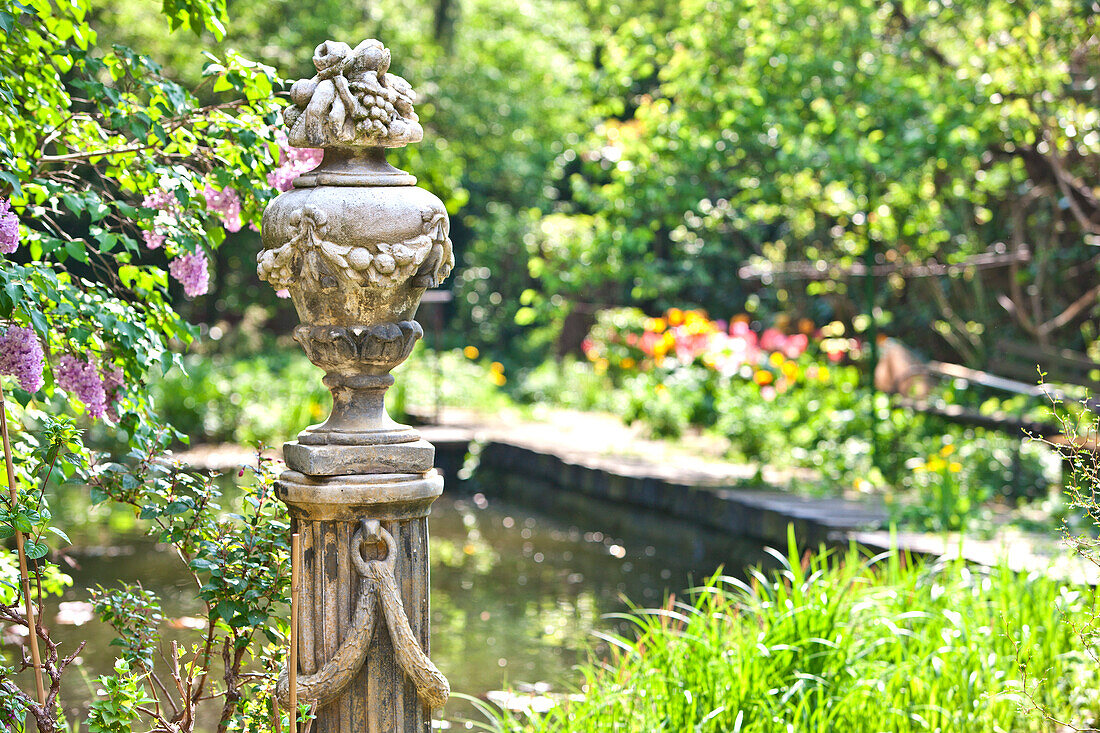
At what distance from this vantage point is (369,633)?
2.08 meters

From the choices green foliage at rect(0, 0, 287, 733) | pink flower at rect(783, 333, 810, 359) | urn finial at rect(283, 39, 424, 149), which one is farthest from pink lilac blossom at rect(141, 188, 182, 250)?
pink flower at rect(783, 333, 810, 359)

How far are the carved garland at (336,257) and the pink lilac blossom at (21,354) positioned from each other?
0.52 meters

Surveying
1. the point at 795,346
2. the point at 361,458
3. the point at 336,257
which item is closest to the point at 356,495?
the point at 361,458

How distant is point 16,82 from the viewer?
249 centimetres

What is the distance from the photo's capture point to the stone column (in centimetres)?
207

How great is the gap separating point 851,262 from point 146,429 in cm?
739

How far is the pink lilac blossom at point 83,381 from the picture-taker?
8.32 feet

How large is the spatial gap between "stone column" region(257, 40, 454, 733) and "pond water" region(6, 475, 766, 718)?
1770 millimetres

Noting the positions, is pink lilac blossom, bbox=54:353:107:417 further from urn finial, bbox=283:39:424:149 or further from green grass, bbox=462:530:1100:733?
green grass, bbox=462:530:1100:733

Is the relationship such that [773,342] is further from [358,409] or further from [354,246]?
[354,246]

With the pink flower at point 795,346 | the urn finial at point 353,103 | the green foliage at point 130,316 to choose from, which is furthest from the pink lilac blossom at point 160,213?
the pink flower at point 795,346

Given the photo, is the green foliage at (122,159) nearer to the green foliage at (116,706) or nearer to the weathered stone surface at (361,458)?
the weathered stone surface at (361,458)

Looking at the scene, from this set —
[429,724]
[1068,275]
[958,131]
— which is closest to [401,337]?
[429,724]

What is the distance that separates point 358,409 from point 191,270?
73 cm
